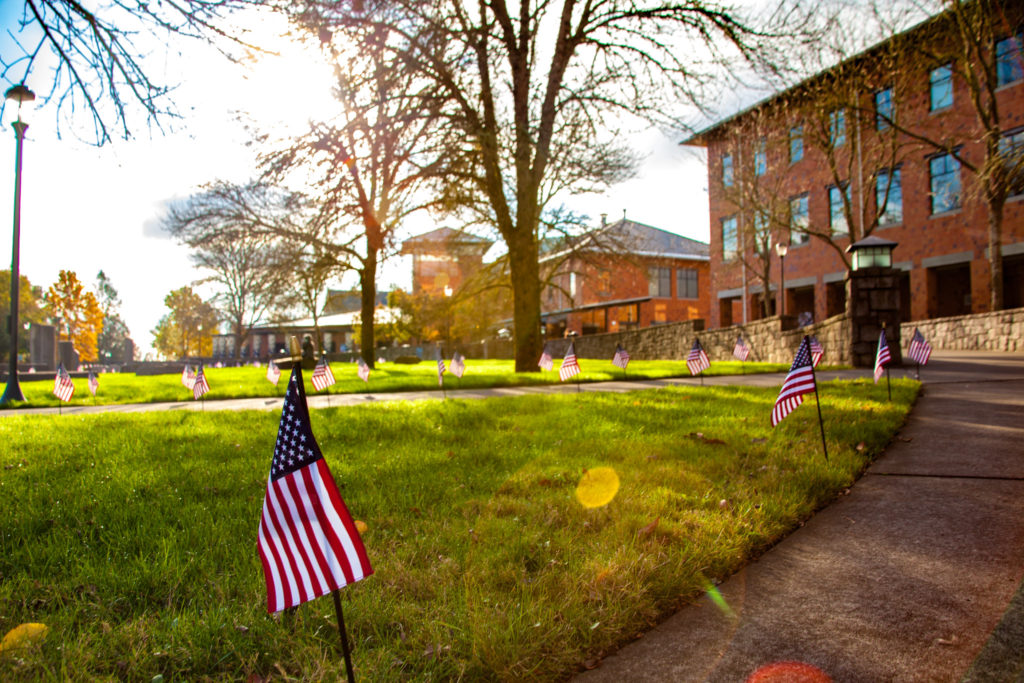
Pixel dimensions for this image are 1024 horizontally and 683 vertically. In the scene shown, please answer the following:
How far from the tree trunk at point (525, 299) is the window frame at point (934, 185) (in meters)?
17.9

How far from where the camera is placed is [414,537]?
12.6 feet

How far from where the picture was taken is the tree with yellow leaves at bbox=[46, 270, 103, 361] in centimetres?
5759

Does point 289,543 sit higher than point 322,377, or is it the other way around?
point 322,377

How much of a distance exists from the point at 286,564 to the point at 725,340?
2357cm

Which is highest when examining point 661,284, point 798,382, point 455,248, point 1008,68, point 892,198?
point 1008,68

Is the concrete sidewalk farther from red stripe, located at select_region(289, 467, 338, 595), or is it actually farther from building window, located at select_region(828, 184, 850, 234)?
building window, located at select_region(828, 184, 850, 234)

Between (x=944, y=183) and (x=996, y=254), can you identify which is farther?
(x=944, y=183)

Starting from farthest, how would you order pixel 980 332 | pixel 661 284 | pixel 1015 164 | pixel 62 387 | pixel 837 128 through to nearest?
pixel 661 284, pixel 837 128, pixel 980 332, pixel 62 387, pixel 1015 164

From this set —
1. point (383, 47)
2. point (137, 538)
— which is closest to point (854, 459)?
point (137, 538)

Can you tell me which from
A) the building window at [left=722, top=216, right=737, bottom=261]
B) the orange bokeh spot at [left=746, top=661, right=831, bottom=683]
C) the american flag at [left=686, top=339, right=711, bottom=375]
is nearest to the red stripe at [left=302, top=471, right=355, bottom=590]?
the orange bokeh spot at [left=746, top=661, right=831, bottom=683]

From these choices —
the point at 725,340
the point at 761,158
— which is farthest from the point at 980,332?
the point at 761,158

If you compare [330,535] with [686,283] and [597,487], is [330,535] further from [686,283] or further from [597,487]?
[686,283]

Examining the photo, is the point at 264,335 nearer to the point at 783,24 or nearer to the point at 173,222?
the point at 173,222

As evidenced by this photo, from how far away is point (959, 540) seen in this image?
3.55 meters
